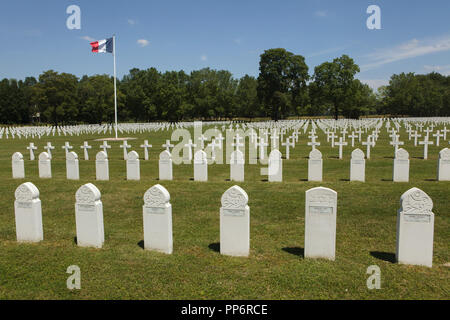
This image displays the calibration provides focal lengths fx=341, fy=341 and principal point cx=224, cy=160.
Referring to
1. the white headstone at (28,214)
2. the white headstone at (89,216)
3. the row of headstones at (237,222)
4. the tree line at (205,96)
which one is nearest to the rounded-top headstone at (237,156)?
the row of headstones at (237,222)

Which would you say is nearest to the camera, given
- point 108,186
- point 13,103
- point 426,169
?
point 108,186

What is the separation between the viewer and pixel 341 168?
548 inches

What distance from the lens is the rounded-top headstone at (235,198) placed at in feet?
16.4

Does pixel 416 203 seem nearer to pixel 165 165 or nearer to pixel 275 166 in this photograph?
pixel 275 166

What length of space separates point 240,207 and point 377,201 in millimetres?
4930

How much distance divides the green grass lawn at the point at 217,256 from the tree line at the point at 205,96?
221 ft

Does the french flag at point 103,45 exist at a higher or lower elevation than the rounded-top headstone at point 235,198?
higher

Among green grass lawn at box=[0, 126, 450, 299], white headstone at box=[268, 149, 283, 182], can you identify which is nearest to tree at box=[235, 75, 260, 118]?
white headstone at box=[268, 149, 283, 182]

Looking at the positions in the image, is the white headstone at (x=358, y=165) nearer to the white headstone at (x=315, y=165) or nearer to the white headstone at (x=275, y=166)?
the white headstone at (x=315, y=165)

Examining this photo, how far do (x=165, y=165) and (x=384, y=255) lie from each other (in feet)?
26.3

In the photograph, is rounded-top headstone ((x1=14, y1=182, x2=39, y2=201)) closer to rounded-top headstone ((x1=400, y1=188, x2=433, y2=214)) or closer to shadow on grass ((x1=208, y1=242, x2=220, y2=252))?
shadow on grass ((x1=208, y1=242, x2=220, y2=252))

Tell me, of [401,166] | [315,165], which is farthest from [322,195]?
[401,166]
